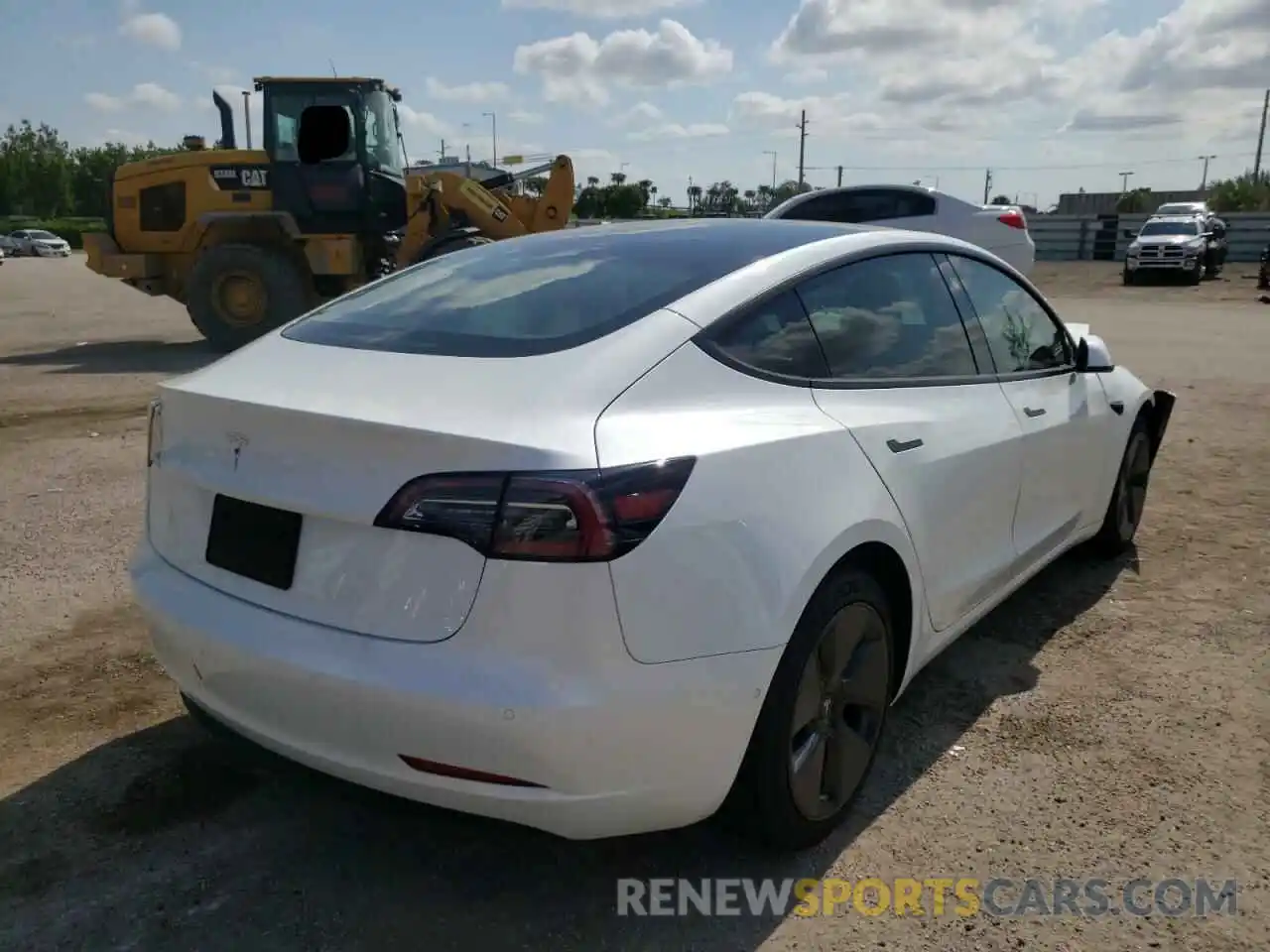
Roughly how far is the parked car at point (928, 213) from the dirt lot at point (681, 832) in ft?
30.6

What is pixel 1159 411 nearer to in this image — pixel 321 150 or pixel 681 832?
pixel 681 832

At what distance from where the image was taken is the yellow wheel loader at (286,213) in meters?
12.5

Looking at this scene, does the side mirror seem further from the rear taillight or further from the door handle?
the rear taillight

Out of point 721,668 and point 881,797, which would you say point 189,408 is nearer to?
point 721,668

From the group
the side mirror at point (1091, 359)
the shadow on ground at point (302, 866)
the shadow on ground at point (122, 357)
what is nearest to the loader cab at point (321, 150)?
the shadow on ground at point (122, 357)

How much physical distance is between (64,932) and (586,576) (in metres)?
1.50

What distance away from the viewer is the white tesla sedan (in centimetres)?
205

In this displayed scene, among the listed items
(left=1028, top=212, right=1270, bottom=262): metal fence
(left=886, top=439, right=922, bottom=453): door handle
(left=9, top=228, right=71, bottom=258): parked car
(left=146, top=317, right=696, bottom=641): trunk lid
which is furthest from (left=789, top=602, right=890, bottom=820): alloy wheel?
Result: (left=9, top=228, right=71, bottom=258): parked car

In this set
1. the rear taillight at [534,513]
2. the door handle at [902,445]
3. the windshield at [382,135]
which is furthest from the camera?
the windshield at [382,135]

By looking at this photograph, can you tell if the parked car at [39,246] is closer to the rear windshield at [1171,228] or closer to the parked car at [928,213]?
the rear windshield at [1171,228]

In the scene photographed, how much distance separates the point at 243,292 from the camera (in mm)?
12719

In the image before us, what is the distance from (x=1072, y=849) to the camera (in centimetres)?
271

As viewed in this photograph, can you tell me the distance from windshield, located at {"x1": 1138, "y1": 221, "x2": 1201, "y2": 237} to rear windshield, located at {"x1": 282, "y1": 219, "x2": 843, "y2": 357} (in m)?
30.3

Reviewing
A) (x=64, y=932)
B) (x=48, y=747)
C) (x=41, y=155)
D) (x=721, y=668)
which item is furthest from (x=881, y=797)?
(x=41, y=155)
